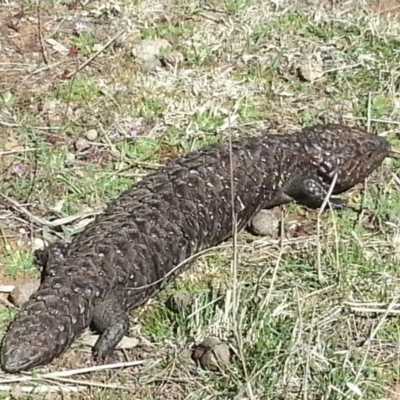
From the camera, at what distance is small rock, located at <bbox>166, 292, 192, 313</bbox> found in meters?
4.52

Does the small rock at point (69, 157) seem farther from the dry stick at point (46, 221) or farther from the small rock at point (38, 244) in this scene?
the small rock at point (38, 244)

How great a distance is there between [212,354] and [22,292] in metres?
0.87

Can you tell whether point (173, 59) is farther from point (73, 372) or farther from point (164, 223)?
point (73, 372)

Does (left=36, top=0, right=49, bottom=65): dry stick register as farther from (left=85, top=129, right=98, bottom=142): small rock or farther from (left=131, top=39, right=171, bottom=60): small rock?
(left=85, top=129, right=98, bottom=142): small rock

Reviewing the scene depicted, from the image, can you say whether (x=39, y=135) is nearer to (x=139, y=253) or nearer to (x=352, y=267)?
(x=139, y=253)

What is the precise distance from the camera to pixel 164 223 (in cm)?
482

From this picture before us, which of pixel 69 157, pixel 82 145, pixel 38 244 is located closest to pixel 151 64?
pixel 82 145

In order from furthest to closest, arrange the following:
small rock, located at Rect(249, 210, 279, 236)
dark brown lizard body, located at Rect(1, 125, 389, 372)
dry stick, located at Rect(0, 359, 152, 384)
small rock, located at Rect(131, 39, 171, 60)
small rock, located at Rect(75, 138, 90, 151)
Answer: small rock, located at Rect(131, 39, 171, 60)
small rock, located at Rect(75, 138, 90, 151)
small rock, located at Rect(249, 210, 279, 236)
dark brown lizard body, located at Rect(1, 125, 389, 372)
dry stick, located at Rect(0, 359, 152, 384)

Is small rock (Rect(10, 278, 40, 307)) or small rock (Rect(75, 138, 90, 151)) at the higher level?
small rock (Rect(10, 278, 40, 307))

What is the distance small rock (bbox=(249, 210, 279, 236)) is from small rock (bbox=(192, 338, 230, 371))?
95 centimetres

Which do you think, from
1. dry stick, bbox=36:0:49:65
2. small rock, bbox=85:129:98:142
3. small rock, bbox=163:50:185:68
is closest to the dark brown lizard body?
small rock, bbox=85:129:98:142

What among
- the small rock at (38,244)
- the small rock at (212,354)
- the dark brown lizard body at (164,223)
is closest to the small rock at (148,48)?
the dark brown lizard body at (164,223)

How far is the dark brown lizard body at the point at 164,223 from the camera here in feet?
14.3

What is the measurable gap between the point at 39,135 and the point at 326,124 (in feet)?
4.87
